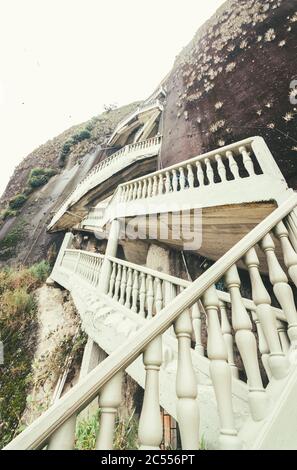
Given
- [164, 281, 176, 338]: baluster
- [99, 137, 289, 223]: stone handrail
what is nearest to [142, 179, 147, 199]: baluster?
[99, 137, 289, 223]: stone handrail

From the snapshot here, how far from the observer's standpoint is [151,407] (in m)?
1.05

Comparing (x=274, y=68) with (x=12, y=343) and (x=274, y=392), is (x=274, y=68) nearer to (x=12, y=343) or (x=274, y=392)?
(x=274, y=392)

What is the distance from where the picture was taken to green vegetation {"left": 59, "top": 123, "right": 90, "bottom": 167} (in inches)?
914

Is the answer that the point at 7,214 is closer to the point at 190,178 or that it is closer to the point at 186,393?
the point at 190,178

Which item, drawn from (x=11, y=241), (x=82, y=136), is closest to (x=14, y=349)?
(x=11, y=241)

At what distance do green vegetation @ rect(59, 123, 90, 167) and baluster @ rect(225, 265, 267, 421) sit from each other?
78.3 ft

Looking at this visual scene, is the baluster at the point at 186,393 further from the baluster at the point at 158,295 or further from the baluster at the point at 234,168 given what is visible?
the baluster at the point at 234,168

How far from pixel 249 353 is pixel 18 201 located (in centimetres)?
2165

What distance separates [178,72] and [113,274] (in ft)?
33.6

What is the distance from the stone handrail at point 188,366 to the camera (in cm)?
92

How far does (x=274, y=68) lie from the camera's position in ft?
20.1

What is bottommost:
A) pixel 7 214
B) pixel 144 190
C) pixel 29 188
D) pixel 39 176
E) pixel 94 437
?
pixel 94 437

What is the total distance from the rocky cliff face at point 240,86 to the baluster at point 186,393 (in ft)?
14.3
